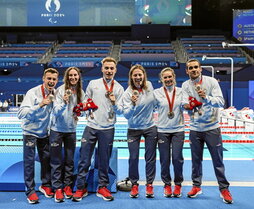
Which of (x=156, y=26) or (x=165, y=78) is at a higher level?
(x=156, y=26)

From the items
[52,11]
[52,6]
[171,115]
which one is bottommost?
[171,115]

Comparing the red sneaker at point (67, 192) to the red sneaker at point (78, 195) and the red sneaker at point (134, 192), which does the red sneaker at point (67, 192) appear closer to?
the red sneaker at point (78, 195)

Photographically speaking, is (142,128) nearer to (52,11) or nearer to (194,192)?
(194,192)

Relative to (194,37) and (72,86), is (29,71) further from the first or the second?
(72,86)

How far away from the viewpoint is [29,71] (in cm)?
1809

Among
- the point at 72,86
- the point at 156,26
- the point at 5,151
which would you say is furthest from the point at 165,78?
the point at 156,26

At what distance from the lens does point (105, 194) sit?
349 centimetres

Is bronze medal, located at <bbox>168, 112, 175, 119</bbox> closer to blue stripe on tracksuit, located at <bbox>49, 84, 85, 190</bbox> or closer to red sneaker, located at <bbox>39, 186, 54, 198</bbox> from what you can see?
blue stripe on tracksuit, located at <bbox>49, 84, 85, 190</bbox>

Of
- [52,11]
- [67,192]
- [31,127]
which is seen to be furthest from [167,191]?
[52,11]

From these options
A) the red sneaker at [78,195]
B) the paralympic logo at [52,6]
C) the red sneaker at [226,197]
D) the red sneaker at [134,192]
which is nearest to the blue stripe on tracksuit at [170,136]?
the red sneaker at [134,192]

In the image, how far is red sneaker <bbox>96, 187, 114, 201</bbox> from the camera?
3467mm

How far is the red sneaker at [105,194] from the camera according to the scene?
3467mm

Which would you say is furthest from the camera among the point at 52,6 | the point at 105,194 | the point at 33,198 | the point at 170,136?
the point at 52,6

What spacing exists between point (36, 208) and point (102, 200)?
708 millimetres
